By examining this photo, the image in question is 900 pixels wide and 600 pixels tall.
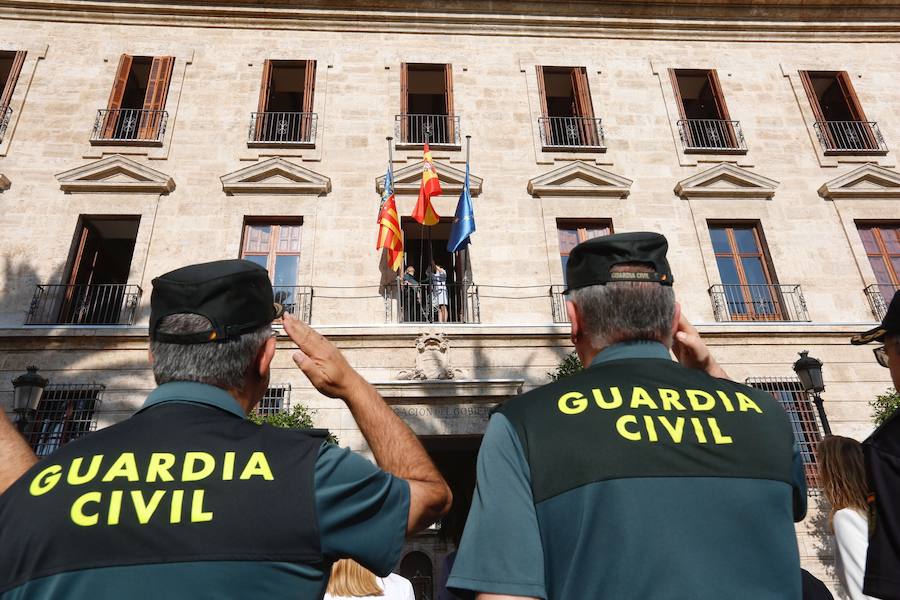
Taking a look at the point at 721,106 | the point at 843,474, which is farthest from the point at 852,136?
the point at 843,474

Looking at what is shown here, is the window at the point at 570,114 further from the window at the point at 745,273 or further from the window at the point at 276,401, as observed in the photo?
the window at the point at 276,401

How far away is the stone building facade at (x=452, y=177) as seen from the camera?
9688mm

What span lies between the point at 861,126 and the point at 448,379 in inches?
447

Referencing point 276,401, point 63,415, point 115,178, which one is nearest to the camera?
point 63,415

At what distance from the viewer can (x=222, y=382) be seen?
1.71 meters

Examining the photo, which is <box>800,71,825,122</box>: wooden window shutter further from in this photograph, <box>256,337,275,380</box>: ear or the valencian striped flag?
<box>256,337,275,380</box>: ear

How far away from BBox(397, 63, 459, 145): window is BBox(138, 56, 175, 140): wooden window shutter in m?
5.20

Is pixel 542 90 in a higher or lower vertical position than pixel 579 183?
higher

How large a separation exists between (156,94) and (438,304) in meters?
7.90

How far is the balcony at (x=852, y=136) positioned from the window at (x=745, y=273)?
3062 mm

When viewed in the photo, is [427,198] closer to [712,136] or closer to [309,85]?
[309,85]

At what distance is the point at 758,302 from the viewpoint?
Result: 10672 mm

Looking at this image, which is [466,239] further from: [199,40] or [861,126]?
[861,126]

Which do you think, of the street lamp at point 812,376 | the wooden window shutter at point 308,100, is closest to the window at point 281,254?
the wooden window shutter at point 308,100
